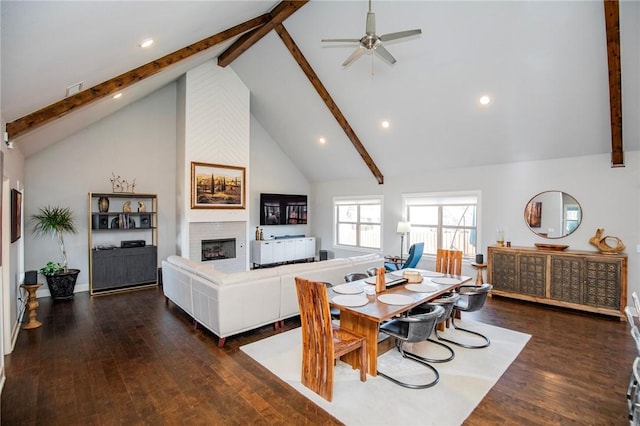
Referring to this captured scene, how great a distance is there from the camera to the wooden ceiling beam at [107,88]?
3516 millimetres

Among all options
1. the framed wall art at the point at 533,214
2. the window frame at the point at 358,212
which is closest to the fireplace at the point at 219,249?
the window frame at the point at 358,212

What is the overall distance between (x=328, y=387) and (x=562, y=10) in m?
5.06

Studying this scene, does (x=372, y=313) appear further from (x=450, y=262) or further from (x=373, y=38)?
(x=373, y=38)

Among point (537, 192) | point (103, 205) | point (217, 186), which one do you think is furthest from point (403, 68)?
point (103, 205)

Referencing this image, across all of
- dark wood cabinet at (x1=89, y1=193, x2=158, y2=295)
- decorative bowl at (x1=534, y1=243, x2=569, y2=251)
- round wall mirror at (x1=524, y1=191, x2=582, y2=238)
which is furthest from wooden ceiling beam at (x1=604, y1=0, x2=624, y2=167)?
dark wood cabinet at (x1=89, y1=193, x2=158, y2=295)

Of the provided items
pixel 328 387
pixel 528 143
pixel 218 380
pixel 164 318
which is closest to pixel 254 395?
pixel 218 380

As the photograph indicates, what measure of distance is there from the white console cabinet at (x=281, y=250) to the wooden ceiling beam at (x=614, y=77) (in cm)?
708

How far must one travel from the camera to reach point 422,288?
3.73m

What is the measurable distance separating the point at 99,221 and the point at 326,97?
17.4ft

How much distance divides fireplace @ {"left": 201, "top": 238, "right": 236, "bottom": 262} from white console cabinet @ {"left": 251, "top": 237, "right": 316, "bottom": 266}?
3.25 feet

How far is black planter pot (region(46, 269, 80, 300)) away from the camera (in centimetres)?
568

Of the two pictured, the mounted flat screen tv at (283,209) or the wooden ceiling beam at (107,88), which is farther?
the mounted flat screen tv at (283,209)

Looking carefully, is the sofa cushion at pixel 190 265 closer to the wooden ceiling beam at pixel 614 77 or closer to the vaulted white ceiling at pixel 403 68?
the vaulted white ceiling at pixel 403 68

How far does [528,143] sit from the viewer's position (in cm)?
573
